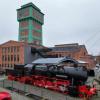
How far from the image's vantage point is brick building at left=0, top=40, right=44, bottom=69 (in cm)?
6100

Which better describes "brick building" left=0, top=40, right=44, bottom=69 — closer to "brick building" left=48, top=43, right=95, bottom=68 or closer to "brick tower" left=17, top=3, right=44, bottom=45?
"brick building" left=48, top=43, right=95, bottom=68

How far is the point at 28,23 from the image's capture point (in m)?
101

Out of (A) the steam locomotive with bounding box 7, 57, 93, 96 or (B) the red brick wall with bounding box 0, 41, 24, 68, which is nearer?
(A) the steam locomotive with bounding box 7, 57, 93, 96

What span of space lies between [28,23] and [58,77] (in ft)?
283

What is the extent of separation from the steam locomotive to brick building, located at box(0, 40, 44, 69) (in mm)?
39250

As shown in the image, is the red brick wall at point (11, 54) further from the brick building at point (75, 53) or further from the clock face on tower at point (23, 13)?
the clock face on tower at point (23, 13)

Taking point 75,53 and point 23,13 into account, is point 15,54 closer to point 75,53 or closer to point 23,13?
point 75,53

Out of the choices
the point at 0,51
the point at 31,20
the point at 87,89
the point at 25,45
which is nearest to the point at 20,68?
the point at 87,89

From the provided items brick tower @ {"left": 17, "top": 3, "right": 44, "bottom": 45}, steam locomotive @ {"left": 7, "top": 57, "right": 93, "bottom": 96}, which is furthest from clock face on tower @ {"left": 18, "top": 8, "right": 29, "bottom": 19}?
steam locomotive @ {"left": 7, "top": 57, "right": 93, "bottom": 96}

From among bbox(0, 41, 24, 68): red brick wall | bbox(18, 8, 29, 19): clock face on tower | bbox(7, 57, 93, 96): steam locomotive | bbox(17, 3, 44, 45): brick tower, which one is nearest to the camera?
bbox(7, 57, 93, 96): steam locomotive

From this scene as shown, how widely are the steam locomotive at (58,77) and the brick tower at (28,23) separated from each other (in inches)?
Answer: 3008

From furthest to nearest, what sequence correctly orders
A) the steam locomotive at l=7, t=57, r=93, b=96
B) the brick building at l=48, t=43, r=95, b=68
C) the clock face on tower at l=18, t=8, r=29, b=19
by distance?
1. the clock face on tower at l=18, t=8, r=29, b=19
2. the brick building at l=48, t=43, r=95, b=68
3. the steam locomotive at l=7, t=57, r=93, b=96

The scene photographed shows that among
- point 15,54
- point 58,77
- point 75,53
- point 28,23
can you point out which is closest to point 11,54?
point 15,54

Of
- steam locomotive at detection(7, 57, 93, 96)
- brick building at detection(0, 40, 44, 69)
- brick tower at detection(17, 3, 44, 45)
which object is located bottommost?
steam locomotive at detection(7, 57, 93, 96)
